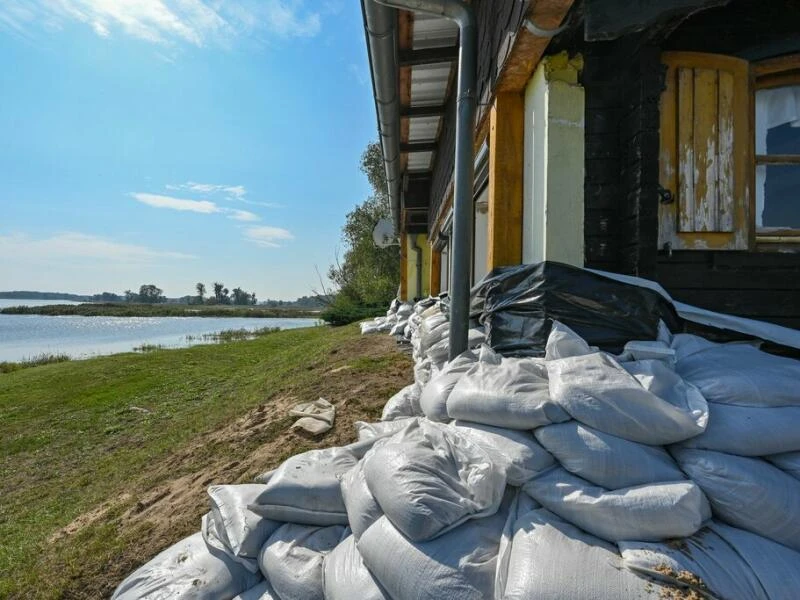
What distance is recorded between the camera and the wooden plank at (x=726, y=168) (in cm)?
234

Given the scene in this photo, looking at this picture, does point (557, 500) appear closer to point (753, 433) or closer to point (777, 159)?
point (753, 433)

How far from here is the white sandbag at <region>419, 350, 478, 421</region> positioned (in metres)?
1.86

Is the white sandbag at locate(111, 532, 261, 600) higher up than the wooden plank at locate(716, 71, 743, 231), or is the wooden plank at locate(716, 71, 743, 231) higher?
the wooden plank at locate(716, 71, 743, 231)

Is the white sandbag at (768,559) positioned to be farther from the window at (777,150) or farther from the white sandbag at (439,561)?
the window at (777,150)

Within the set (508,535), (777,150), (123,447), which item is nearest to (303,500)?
(508,535)

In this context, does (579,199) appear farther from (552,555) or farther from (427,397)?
(552,555)

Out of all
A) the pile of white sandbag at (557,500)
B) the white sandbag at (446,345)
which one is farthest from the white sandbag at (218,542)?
the white sandbag at (446,345)

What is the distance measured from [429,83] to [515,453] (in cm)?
399

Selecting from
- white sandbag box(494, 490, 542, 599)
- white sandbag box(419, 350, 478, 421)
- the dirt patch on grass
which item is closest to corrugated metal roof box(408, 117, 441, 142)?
the dirt patch on grass

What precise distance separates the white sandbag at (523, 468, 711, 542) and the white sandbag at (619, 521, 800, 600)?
0.12 feet

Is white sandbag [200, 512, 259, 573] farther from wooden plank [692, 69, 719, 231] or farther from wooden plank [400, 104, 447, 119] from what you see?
wooden plank [400, 104, 447, 119]

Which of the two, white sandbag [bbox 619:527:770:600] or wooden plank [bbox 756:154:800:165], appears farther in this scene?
wooden plank [bbox 756:154:800:165]

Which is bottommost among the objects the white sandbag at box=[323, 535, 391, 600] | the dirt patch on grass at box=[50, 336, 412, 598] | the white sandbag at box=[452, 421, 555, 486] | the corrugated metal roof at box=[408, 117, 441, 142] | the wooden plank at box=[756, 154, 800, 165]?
the dirt patch on grass at box=[50, 336, 412, 598]

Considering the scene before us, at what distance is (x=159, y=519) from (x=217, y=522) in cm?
84
